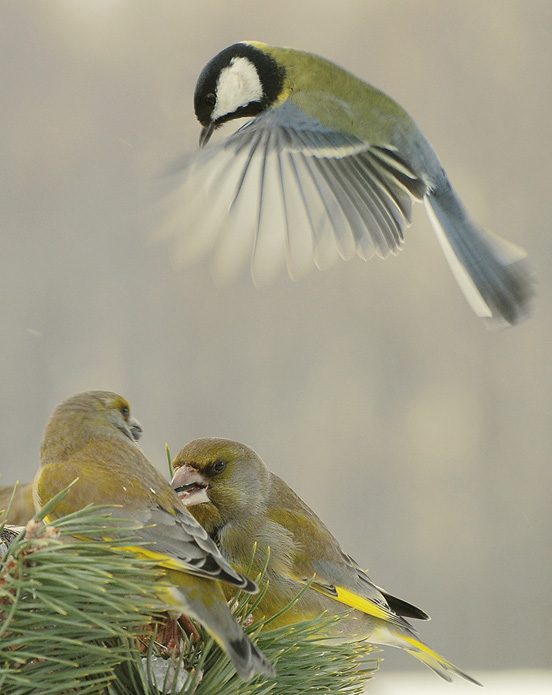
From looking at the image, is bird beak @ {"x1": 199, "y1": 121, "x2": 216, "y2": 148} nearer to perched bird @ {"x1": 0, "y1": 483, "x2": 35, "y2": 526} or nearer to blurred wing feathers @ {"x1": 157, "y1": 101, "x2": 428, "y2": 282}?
blurred wing feathers @ {"x1": 157, "y1": 101, "x2": 428, "y2": 282}

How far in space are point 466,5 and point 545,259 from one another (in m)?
0.55

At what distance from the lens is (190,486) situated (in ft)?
1.57

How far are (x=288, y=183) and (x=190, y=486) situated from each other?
0.36 m

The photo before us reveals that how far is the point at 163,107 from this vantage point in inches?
60.9

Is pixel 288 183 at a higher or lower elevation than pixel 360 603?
higher

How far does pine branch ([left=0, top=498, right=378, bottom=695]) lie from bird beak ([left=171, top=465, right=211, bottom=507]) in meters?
0.11

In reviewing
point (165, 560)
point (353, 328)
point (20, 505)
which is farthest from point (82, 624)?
point (353, 328)

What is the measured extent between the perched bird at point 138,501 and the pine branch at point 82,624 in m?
0.02

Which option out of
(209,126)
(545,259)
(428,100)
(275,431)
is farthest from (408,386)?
(209,126)

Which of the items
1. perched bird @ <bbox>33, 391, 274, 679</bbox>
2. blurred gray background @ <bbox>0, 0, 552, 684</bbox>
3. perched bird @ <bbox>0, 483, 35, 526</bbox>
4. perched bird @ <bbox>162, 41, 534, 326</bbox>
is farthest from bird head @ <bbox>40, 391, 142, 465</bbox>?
blurred gray background @ <bbox>0, 0, 552, 684</bbox>

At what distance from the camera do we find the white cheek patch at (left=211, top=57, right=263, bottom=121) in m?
0.76

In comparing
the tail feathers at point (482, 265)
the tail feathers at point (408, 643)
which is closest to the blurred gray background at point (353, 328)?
the tail feathers at point (482, 265)

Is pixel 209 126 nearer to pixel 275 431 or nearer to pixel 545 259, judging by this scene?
pixel 275 431

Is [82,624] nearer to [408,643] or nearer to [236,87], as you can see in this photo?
[408,643]
